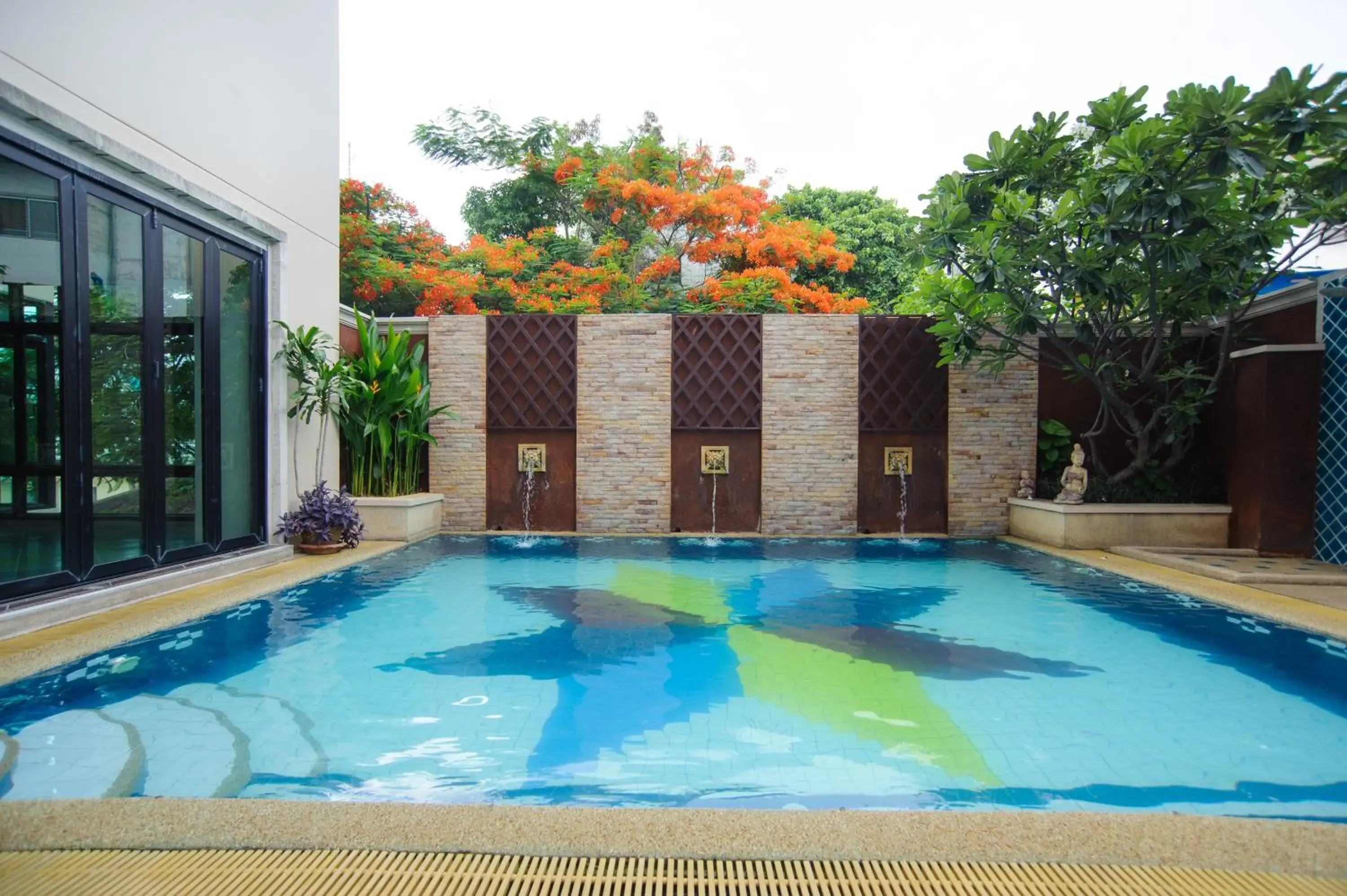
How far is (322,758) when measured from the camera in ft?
8.32

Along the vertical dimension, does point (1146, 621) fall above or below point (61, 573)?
below

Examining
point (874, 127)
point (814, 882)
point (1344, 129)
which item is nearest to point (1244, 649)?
point (814, 882)

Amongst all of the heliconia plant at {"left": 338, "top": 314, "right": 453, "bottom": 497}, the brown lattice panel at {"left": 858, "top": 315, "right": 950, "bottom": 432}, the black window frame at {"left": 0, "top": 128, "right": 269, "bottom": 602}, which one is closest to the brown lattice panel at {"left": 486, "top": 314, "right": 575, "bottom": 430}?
the heliconia plant at {"left": 338, "top": 314, "right": 453, "bottom": 497}

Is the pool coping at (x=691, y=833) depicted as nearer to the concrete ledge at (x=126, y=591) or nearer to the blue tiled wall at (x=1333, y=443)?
the concrete ledge at (x=126, y=591)

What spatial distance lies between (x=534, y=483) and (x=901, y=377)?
4747 mm

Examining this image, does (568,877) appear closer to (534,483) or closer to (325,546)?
(325,546)

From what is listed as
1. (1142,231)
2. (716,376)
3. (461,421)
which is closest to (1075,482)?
(1142,231)

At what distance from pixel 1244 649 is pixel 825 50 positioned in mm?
14720

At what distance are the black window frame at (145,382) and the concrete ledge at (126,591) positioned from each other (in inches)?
4.9

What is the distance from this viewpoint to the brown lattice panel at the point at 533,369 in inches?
348

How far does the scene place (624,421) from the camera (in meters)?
8.82

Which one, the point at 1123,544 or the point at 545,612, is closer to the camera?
the point at 545,612

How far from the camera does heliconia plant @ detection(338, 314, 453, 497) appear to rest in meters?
7.75

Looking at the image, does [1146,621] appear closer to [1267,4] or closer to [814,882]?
[814,882]
